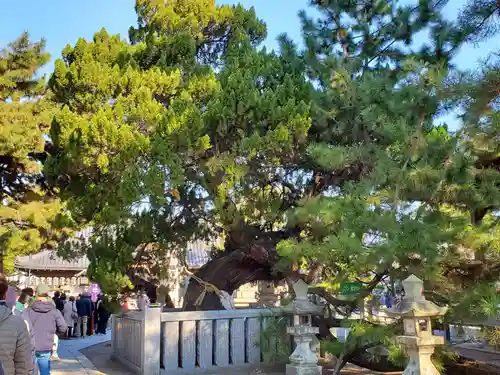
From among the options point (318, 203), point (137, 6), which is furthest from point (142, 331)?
point (137, 6)

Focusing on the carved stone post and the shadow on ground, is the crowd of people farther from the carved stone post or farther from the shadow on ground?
the carved stone post

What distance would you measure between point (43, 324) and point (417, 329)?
4.35 meters

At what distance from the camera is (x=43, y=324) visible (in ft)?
19.7

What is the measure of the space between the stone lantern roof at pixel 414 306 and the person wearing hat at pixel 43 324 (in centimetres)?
403

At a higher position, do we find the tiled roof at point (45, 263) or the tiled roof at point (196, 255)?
the tiled roof at point (196, 255)

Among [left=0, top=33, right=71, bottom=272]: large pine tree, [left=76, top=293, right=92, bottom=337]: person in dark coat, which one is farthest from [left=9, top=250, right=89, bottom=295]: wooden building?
[left=0, top=33, right=71, bottom=272]: large pine tree

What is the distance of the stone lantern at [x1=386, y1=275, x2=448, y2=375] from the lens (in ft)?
17.0

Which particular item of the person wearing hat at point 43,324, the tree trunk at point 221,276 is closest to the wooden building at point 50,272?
the tree trunk at point 221,276

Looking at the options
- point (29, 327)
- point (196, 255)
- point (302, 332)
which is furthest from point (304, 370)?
point (196, 255)

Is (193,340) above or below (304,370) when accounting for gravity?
above

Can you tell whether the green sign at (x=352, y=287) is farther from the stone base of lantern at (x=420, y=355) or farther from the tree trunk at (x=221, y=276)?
the tree trunk at (x=221, y=276)

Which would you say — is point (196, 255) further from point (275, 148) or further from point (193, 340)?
point (275, 148)

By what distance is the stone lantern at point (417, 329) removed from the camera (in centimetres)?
518

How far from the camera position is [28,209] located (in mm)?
14164
